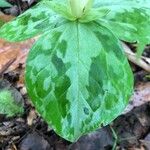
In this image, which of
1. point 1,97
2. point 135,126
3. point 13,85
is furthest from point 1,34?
point 135,126

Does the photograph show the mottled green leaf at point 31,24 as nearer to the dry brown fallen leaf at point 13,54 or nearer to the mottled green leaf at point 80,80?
the mottled green leaf at point 80,80

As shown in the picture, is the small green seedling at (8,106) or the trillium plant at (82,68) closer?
the trillium plant at (82,68)

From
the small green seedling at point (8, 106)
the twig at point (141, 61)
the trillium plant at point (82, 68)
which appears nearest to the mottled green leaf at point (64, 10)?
the trillium plant at point (82, 68)

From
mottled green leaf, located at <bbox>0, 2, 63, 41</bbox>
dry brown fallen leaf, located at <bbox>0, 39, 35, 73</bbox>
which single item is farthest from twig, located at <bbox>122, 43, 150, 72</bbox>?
mottled green leaf, located at <bbox>0, 2, 63, 41</bbox>

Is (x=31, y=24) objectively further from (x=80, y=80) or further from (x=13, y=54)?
(x=13, y=54)

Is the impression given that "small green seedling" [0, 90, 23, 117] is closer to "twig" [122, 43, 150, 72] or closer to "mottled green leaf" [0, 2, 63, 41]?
"mottled green leaf" [0, 2, 63, 41]
